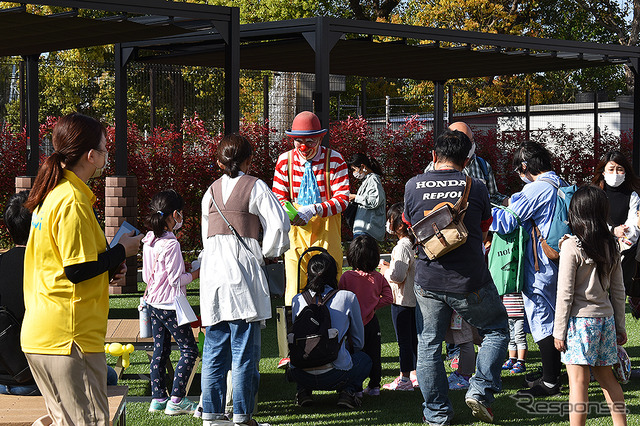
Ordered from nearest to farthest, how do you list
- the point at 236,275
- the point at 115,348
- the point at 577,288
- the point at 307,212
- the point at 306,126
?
the point at 577,288 → the point at 236,275 → the point at 115,348 → the point at 307,212 → the point at 306,126

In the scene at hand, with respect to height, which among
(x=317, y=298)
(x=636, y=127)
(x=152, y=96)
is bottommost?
(x=317, y=298)

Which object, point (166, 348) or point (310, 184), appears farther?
point (310, 184)

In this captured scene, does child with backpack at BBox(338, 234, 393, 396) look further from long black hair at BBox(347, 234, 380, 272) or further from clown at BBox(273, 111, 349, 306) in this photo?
clown at BBox(273, 111, 349, 306)

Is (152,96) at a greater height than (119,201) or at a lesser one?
greater

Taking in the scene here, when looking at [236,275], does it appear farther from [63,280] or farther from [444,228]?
[63,280]

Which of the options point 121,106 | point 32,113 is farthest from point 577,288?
point 32,113

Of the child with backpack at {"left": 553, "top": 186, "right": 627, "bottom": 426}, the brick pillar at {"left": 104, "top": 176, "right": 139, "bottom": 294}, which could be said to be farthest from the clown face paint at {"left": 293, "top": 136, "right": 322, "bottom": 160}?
the brick pillar at {"left": 104, "top": 176, "right": 139, "bottom": 294}

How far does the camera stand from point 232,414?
5.24 metres

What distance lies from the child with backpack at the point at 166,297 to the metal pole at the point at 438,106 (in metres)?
9.39

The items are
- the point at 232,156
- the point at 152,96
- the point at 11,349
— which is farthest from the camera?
the point at 152,96

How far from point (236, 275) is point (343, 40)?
4762 mm

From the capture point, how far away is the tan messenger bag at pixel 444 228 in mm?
4977

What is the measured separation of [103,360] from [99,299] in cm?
27

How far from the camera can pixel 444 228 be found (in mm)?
4980
